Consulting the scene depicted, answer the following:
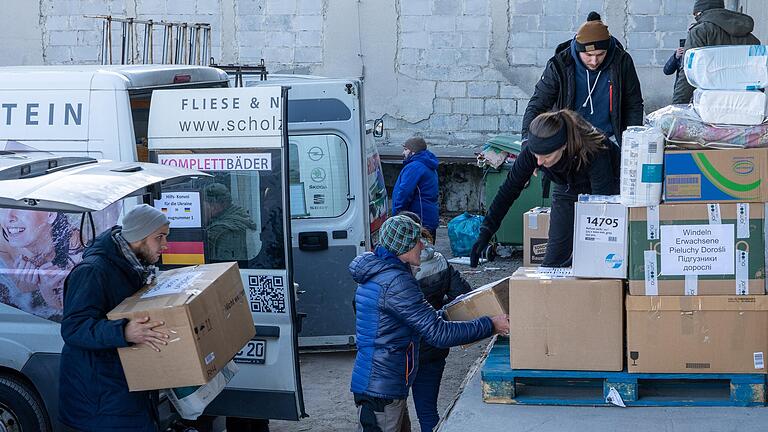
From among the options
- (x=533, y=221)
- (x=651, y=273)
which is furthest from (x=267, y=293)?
(x=533, y=221)

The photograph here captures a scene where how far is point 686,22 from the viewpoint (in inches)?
565

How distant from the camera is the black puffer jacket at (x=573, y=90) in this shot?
21.2 ft

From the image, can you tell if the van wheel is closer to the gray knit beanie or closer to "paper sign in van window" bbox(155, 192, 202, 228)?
"paper sign in van window" bbox(155, 192, 202, 228)

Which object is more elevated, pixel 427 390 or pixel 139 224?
pixel 139 224

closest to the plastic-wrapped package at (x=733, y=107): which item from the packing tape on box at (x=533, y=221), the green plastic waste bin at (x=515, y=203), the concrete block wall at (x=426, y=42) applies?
the packing tape on box at (x=533, y=221)

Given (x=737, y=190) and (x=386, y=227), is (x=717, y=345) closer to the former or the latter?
(x=737, y=190)

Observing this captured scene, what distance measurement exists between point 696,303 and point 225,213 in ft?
9.05

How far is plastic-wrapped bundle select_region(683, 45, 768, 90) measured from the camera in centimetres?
Answer: 465

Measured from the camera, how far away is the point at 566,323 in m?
4.67

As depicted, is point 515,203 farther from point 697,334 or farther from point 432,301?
point 697,334

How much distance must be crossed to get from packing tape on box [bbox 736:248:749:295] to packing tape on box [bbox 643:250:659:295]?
0.35 metres

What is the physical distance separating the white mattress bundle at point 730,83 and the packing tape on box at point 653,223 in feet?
1.59

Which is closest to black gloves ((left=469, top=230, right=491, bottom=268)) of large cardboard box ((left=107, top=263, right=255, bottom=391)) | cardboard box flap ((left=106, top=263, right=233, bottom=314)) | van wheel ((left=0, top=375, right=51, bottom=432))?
cardboard box flap ((left=106, top=263, right=233, bottom=314))

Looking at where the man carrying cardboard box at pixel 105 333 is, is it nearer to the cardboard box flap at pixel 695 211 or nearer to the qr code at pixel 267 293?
the qr code at pixel 267 293
